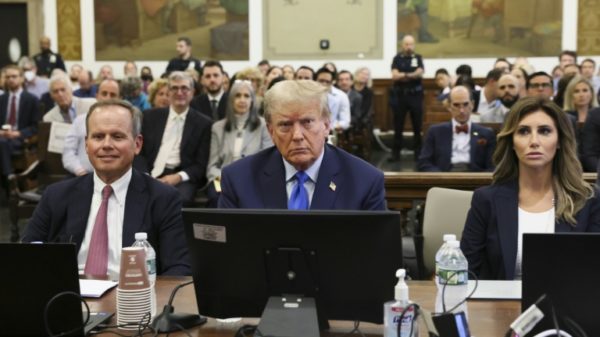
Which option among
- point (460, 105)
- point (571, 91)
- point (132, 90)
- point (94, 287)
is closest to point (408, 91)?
point (571, 91)

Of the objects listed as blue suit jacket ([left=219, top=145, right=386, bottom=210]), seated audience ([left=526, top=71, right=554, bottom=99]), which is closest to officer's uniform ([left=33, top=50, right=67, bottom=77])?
seated audience ([left=526, top=71, right=554, bottom=99])

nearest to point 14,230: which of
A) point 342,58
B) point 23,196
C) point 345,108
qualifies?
point 23,196

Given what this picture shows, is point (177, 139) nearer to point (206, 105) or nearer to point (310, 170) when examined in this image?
point (206, 105)

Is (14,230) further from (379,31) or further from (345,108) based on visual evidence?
(379,31)

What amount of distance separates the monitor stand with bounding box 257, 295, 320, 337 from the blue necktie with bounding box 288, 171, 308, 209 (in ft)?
2.96

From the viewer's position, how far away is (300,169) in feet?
10.6

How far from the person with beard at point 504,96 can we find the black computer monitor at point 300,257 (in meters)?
6.30

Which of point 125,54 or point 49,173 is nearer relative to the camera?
point 49,173

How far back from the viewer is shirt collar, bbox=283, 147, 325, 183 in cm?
321

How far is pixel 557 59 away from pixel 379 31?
356 cm

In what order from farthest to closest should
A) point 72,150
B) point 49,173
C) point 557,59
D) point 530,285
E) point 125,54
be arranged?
point 125,54, point 557,59, point 49,173, point 72,150, point 530,285

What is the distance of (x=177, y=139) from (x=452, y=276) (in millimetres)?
4953

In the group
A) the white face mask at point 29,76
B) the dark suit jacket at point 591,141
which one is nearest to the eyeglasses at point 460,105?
the dark suit jacket at point 591,141

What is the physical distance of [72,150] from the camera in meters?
7.00
